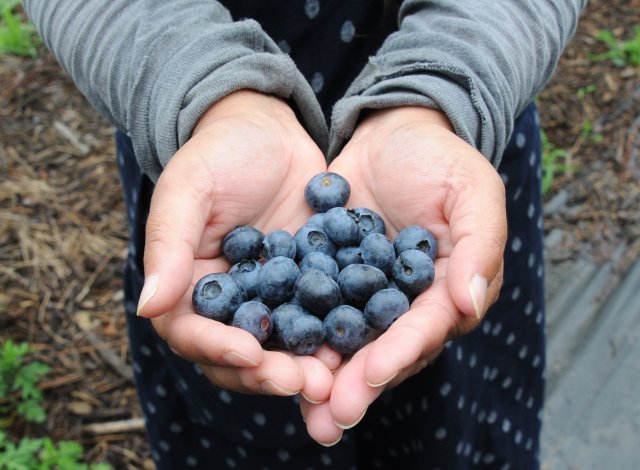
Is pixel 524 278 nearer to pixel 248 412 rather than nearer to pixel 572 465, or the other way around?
pixel 248 412

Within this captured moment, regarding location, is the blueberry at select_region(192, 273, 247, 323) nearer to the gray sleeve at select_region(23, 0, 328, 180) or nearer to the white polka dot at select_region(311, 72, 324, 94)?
the gray sleeve at select_region(23, 0, 328, 180)

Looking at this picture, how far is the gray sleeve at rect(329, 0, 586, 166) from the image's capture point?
144 centimetres

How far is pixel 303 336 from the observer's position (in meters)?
1.29

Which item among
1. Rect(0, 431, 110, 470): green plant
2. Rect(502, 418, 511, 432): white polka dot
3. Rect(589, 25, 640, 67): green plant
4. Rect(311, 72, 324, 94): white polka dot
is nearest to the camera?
Rect(311, 72, 324, 94): white polka dot

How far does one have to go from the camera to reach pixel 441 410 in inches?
66.3

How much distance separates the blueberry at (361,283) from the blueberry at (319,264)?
0.04m

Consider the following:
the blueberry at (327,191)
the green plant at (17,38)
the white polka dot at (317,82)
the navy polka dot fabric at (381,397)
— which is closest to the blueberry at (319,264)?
the blueberry at (327,191)

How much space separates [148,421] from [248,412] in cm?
43

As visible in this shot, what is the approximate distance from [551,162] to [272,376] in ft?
9.14

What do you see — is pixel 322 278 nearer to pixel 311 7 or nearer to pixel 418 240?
pixel 418 240

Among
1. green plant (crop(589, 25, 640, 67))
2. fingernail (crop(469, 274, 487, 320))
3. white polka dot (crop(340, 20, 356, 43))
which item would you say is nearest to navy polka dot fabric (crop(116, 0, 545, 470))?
white polka dot (crop(340, 20, 356, 43))

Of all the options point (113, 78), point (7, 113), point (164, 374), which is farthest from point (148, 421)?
point (7, 113)

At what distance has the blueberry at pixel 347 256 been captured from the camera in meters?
1.51

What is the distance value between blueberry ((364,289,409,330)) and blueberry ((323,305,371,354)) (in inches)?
0.9
